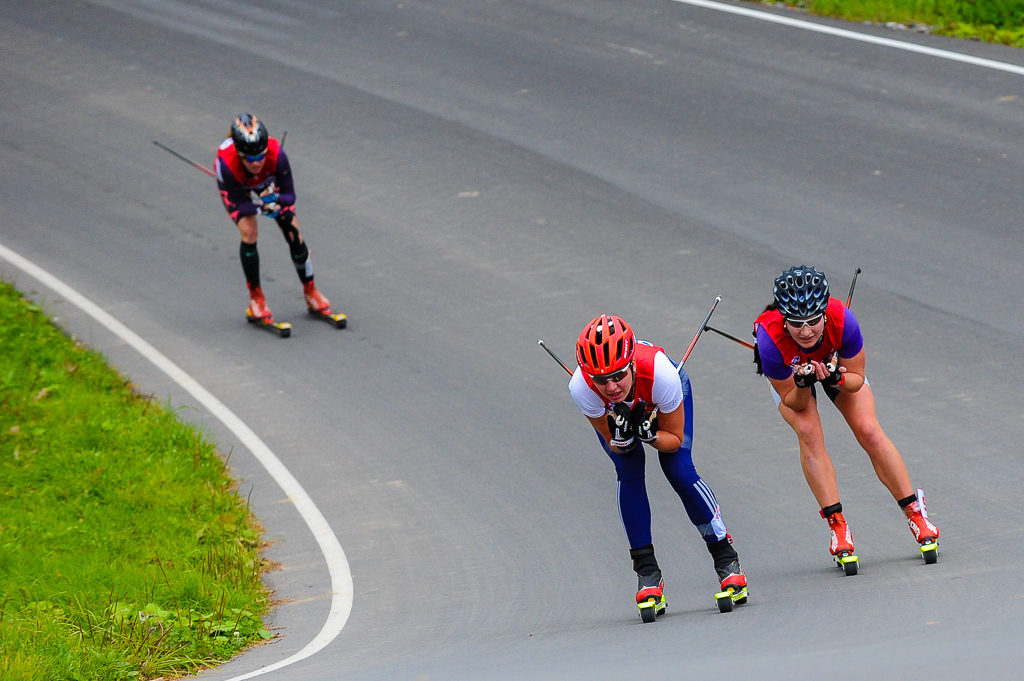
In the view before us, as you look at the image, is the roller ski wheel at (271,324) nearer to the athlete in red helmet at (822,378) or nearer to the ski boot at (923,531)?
the athlete in red helmet at (822,378)

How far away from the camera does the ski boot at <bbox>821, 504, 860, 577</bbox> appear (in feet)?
22.8

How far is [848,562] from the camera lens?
6.94 m

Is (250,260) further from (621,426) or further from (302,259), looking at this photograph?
(621,426)

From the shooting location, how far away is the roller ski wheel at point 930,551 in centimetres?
690

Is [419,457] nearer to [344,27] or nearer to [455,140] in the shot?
[455,140]

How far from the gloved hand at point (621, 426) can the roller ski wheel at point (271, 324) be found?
20.6 feet

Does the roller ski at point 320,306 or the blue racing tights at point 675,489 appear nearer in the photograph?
the blue racing tights at point 675,489

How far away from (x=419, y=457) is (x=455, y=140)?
6398mm

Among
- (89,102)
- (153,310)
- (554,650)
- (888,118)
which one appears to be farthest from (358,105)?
(554,650)

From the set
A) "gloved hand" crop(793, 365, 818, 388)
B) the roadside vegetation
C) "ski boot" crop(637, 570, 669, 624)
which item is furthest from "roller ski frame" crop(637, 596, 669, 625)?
the roadside vegetation

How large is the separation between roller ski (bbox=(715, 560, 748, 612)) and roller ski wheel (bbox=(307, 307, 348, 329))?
627cm

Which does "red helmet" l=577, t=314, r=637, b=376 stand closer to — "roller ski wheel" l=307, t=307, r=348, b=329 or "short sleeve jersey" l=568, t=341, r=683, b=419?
"short sleeve jersey" l=568, t=341, r=683, b=419

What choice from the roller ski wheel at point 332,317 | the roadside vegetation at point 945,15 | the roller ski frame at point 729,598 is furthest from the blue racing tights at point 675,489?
the roadside vegetation at point 945,15

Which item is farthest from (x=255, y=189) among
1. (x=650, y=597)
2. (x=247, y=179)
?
(x=650, y=597)
